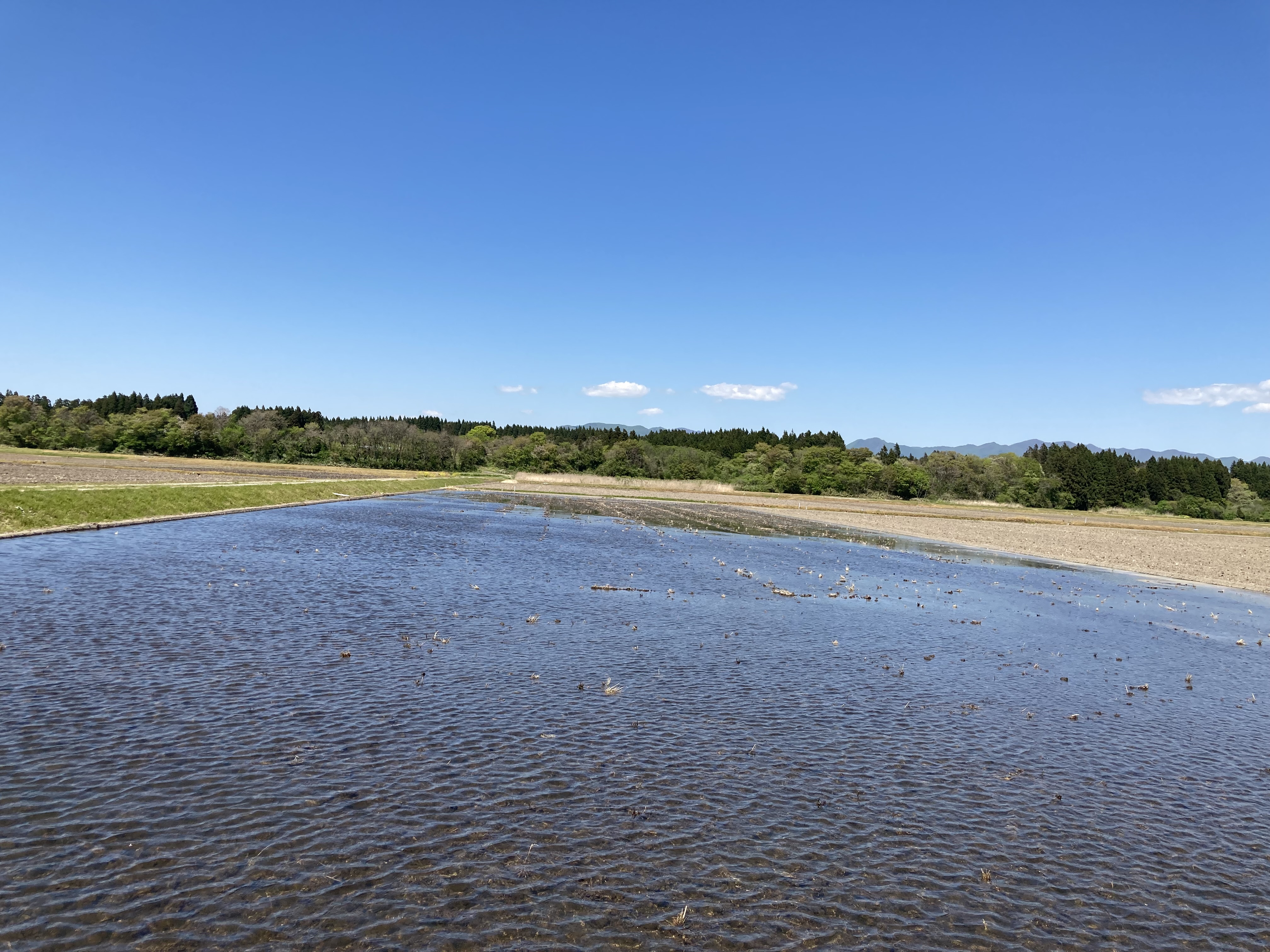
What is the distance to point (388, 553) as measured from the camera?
137 ft

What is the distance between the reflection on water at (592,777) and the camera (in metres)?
8.98

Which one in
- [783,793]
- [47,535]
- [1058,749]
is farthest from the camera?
[47,535]

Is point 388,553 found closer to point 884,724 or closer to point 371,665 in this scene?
point 371,665

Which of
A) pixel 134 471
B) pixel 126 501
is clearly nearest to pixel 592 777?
pixel 126 501

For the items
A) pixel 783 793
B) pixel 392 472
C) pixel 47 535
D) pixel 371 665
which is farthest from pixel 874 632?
pixel 392 472

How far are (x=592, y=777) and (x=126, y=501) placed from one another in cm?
5198

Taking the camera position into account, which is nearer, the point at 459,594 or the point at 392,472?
the point at 459,594

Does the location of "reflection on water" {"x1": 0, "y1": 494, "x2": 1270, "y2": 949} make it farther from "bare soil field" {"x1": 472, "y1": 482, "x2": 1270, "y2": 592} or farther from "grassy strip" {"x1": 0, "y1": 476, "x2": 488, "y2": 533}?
"bare soil field" {"x1": 472, "y1": 482, "x2": 1270, "y2": 592}

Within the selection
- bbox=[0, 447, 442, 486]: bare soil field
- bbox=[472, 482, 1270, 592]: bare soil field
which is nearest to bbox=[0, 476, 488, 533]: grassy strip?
bbox=[0, 447, 442, 486]: bare soil field

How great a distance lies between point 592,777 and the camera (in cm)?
1316

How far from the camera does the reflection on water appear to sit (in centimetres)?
898

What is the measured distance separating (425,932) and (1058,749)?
14.8 meters

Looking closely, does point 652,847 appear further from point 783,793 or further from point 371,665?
point 371,665

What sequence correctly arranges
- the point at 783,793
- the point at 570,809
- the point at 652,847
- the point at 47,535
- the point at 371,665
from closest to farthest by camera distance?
the point at 652,847 → the point at 570,809 → the point at 783,793 → the point at 371,665 → the point at 47,535
